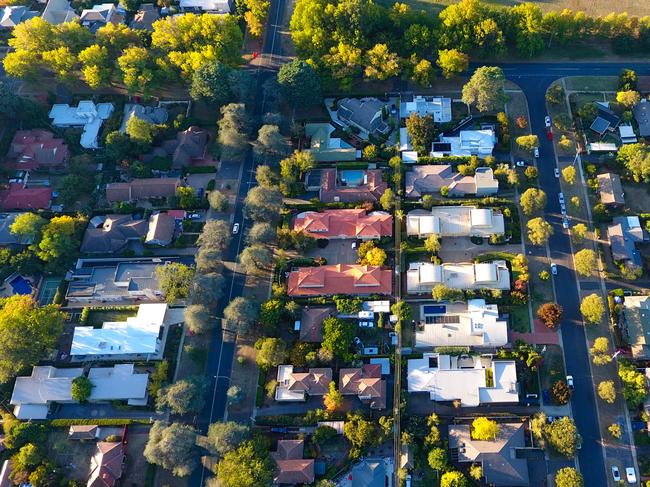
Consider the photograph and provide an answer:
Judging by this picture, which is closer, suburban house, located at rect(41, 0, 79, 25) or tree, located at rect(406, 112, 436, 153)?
tree, located at rect(406, 112, 436, 153)

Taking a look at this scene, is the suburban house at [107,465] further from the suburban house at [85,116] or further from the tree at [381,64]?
the tree at [381,64]

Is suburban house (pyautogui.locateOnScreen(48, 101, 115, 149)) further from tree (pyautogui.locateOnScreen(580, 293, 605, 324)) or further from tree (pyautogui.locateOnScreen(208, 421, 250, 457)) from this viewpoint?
tree (pyautogui.locateOnScreen(580, 293, 605, 324))

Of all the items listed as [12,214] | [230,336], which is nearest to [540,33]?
[230,336]

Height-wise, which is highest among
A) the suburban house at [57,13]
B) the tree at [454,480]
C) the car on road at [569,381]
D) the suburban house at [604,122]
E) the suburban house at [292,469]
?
the suburban house at [57,13]

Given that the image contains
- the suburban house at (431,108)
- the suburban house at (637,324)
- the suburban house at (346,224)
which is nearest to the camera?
the suburban house at (637,324)

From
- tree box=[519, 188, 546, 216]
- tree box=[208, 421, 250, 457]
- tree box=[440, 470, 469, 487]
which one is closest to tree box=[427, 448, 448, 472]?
tree box=[440, 470, 469, 487]

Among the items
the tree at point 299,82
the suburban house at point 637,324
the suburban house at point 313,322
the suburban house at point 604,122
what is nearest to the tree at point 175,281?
the suburban house at point 313,322

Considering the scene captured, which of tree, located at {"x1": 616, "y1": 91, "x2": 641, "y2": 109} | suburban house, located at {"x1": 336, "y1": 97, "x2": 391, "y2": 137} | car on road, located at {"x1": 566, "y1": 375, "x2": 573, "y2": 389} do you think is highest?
tree, located at {"x1": 616, "y1": 91, "x2": 641, "y2": 109}
